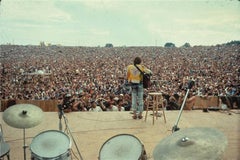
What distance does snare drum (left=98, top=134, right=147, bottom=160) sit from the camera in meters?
3.67

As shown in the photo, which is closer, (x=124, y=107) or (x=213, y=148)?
(x=213, y=148)

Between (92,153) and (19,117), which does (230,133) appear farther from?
(19,117)

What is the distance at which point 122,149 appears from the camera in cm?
374

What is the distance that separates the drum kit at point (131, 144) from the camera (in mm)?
2768

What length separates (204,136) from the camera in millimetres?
2982

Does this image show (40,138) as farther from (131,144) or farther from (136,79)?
(136,79)

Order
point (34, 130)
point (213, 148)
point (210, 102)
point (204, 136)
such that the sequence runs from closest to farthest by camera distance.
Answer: point (213, 148) < point (204, 136) < point (34, 130) < point (210, 102)

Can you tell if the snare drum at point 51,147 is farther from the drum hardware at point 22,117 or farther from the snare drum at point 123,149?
the snare drum at point 123,149

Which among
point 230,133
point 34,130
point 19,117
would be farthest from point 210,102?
point 19,117

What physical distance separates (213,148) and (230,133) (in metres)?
4.04

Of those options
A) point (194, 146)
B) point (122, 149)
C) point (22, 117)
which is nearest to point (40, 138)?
point (22, 117)

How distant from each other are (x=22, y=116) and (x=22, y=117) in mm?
21

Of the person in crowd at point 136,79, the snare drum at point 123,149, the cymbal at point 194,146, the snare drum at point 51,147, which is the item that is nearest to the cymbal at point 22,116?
the snare drum at point 51,147

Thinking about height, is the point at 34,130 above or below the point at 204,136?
below
